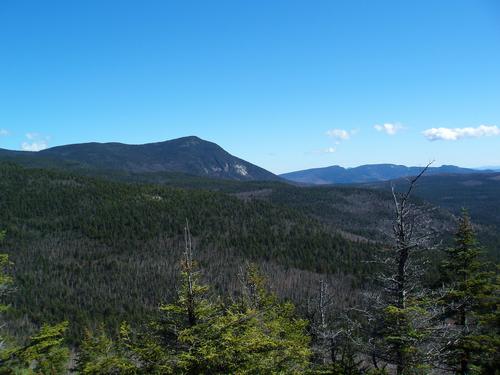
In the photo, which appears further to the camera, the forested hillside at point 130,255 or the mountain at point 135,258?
the forested hillside at point 130,255

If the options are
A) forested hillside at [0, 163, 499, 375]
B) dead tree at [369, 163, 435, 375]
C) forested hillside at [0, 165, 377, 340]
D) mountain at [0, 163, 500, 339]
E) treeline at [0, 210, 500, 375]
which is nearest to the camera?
treeline at [0, 210, 500, 375]

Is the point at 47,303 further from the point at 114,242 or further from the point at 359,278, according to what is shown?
the point at 359,278

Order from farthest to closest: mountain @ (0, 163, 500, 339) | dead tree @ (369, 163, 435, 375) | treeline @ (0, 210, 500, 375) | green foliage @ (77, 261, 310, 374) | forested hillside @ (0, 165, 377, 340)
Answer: forested hillside @ (0, 165, 377, 340) → mountain @ (0, 163, 500, 339) → dead tree @ (369, 163, 435, 375) → treeline @ (0, 210, 500, 375) → green foliage @ (77, 261, 310, 374)

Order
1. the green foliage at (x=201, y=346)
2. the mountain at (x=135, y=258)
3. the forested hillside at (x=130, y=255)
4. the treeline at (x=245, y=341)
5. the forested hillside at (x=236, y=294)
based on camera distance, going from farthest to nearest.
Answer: the forested hillside at (x=130, y=255) < the mountain at (x=135, y=258) < the forested hillside at (x=236, y=294) < the treeline at (x=245, y=341) < the green foliage at (x=201, y=346)

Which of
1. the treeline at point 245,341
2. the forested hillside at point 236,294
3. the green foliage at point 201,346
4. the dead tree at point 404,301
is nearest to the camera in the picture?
the green foliage at point 201,346

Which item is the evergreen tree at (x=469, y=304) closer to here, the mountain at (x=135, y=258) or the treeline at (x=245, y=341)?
the treeline at (x=245, y=341)

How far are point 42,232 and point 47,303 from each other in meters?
74.1

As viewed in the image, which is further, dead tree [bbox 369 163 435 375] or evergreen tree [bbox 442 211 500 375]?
evergreen tree [bbox 442 211 500 375]

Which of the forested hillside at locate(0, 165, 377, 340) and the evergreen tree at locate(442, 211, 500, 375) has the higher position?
the evergreen tree at locate(442, 211, 500, 375)

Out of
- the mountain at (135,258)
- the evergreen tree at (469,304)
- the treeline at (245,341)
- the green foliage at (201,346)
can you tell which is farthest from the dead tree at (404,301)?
the mountain at (135,258)

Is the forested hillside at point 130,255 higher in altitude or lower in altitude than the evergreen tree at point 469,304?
lower

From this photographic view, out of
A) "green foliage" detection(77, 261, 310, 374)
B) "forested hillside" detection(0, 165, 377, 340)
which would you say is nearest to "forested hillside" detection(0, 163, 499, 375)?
"green foliage" detection(77, 261, 310, 374)

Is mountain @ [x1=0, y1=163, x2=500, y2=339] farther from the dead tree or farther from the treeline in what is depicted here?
the dead tree

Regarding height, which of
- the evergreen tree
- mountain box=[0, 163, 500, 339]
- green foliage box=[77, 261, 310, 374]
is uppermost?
green foliage box=[77, 261, 310, 374]
